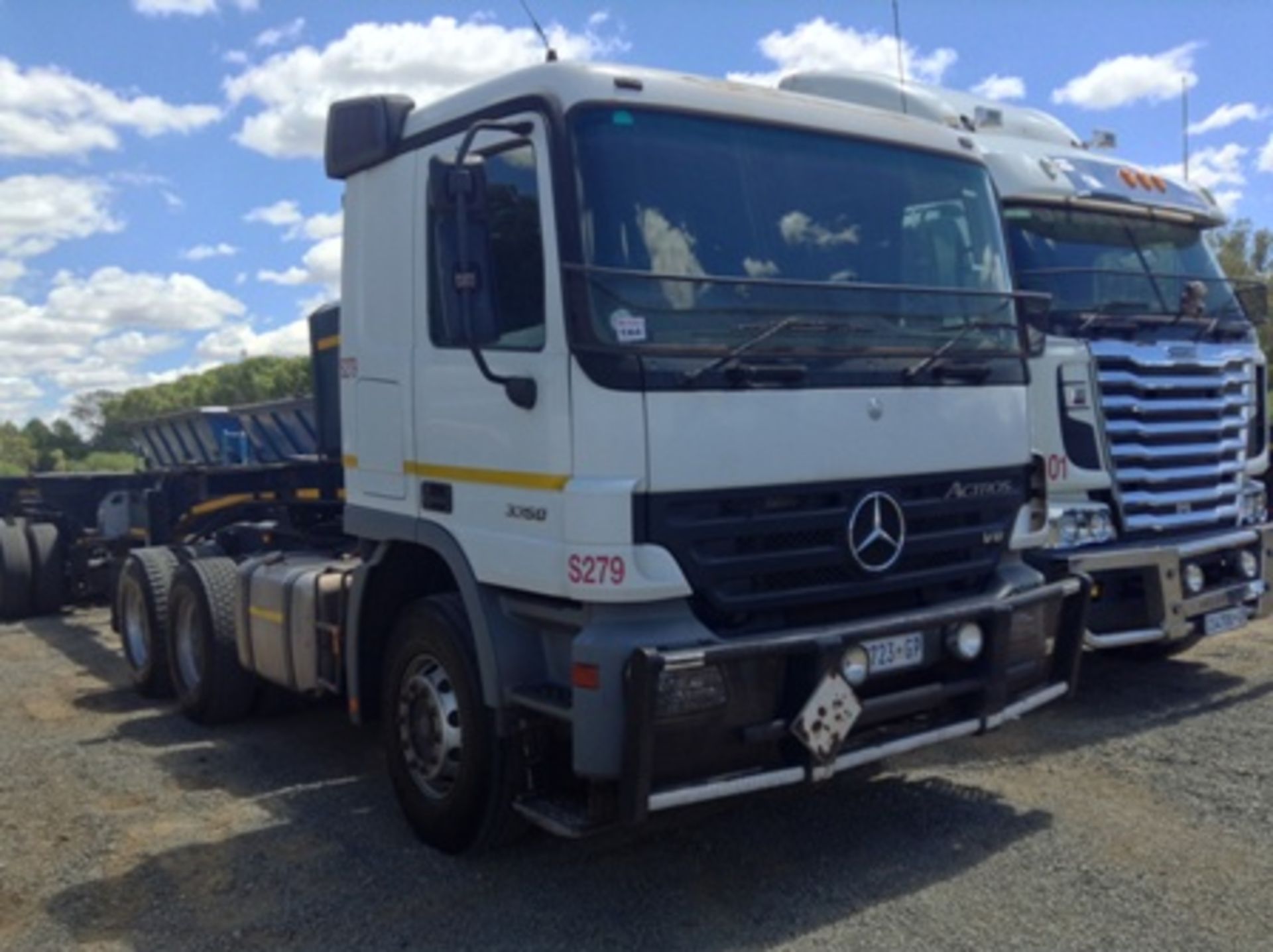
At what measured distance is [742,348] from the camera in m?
4.48

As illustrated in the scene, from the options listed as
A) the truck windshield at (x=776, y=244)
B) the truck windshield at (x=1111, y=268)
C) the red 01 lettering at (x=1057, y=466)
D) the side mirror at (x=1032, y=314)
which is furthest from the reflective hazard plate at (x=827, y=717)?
the truck windshield at (x=1111, y=268)

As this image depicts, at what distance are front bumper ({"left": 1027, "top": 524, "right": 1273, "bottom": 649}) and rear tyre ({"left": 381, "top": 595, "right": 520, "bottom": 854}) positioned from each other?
322 centimetres

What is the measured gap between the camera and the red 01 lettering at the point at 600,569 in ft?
14.0

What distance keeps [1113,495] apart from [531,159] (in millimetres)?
4125

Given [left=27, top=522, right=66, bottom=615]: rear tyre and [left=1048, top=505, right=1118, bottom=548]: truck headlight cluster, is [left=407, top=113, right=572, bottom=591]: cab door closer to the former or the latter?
[left=1048, top=505, right=1118, bottom=548]: truck headlight cluster

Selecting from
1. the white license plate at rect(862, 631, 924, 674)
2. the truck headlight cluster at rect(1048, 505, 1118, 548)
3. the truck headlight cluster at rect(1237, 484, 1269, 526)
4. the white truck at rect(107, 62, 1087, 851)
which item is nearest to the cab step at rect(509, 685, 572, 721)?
the white truck at rect(107, 62, 1087, 851)

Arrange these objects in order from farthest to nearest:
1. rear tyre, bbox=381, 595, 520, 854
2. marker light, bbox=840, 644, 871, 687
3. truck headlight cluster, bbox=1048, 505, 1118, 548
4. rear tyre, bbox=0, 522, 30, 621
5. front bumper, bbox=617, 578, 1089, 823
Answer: rear tyre, bbox=0, 522, 30, 621, truck headlight cluster, bbox=1048, 505, 1118, 548, rear tyre, bbox=381, 595, 520, 854, marker light, bbox=840, 644, 871, 687, front bumper, bbox=617, 578, 1089, 823

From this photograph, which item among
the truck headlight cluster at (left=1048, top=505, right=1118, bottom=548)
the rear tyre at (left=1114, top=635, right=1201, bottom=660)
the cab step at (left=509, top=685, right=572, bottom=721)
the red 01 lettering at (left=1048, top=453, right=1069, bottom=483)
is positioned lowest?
the rear tyre at (left=1114, top=635, right=1201, bottom=660)

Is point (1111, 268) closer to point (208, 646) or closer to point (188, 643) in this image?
point (208, 646)

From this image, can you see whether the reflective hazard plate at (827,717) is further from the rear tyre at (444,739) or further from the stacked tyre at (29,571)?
the stacked tyre at (29,571)

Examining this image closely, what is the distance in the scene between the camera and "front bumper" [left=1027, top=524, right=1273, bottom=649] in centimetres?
661

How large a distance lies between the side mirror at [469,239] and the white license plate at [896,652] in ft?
5.96

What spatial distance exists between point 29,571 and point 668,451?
10.4 metres

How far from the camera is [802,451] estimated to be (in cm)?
464
